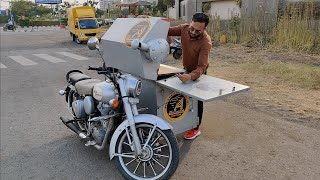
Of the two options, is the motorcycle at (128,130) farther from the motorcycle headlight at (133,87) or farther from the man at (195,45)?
the man at (195,45)

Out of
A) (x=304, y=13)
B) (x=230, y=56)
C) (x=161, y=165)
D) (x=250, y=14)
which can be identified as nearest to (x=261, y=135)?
(x=161, y=165)

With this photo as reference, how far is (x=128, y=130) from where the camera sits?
2.89 metres

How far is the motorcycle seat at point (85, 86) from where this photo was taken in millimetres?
3461

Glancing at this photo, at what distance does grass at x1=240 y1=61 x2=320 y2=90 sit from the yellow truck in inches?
480

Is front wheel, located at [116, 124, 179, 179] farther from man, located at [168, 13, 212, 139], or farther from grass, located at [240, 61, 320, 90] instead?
grass, located at [240, 61, 320, 90]

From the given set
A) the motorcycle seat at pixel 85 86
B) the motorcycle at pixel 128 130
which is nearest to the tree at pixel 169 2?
the motorcycle seat at pixel 85 86

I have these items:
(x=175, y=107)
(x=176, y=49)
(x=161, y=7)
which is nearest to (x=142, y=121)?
(x=175, y=107)

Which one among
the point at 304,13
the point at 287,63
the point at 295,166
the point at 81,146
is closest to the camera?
the point at 295,166

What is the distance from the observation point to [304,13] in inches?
409

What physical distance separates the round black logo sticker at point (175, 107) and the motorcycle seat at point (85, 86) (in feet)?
2.83

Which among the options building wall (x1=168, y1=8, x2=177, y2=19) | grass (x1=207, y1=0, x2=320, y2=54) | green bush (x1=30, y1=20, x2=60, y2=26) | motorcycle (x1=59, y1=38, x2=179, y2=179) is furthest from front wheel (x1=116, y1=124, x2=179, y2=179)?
green bush (x1=30, y1=20, x2=60, y2=26)

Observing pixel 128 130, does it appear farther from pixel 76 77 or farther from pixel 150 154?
pixel 76 77

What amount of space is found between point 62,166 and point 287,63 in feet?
23.4

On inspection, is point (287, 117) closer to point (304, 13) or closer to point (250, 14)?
point (304, 13)
